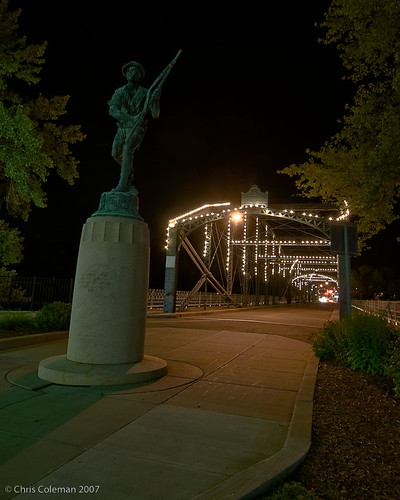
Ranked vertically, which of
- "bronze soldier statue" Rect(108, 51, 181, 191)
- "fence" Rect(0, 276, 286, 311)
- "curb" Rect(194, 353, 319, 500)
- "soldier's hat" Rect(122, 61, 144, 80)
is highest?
"soldier's hat" Rect(122, 61, 144, 80)

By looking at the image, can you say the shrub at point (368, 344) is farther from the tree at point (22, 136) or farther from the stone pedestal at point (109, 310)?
the tree at point (22, 136)

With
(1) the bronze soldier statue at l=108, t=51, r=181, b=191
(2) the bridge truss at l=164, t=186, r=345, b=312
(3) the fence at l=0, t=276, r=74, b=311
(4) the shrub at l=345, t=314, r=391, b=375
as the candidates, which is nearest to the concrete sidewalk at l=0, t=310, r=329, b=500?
(4) the shrub at l=345, t=314, r=391, b=375

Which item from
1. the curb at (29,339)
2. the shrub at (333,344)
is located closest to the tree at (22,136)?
the curb at (29,339)

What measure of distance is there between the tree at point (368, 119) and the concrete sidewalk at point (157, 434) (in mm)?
5525

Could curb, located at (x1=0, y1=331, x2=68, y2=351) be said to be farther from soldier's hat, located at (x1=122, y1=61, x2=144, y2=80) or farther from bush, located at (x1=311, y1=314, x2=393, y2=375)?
bush, located at (x1=311, y1=314, x2=393, y2=375)

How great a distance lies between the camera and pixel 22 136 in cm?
1072

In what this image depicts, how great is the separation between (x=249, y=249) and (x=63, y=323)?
106ft

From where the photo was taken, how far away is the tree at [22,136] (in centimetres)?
1082

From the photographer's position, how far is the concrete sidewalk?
110 inches

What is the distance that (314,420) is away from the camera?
439 centimetres

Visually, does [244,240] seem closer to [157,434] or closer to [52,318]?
[52,318]

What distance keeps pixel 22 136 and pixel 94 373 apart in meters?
8.20

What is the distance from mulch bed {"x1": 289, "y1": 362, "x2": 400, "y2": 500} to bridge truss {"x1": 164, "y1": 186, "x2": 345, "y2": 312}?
15.8 m

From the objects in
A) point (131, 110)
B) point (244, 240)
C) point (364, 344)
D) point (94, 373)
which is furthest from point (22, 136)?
point (244, 240)
